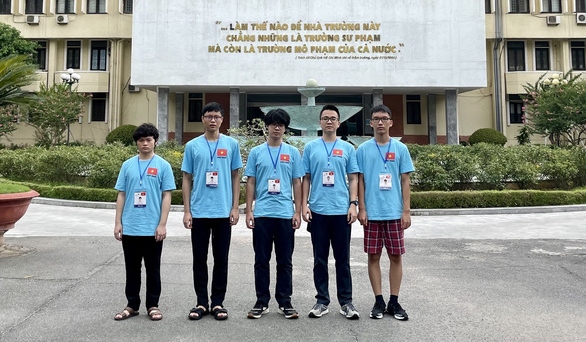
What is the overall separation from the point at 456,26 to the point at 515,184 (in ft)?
40.2

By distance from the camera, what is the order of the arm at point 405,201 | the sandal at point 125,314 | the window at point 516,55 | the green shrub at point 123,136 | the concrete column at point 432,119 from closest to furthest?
the sandal at point 125,314 → the arm at point 405,201 → the green shrub at point 123,136 → the concrete column at point 432,119 → the window at point 516,55

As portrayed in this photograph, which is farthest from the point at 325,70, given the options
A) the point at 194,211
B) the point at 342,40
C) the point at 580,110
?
the point at 194,211

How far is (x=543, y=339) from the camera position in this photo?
311cm

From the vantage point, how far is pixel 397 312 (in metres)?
3.54

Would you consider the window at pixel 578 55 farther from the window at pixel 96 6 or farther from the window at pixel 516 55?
the window at pixel 96 6

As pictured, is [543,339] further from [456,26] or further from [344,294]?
[456,26]

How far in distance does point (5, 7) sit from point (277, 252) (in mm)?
30567

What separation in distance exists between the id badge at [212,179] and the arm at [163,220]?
0.36 meters

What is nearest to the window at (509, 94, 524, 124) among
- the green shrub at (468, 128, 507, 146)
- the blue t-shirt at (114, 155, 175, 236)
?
the green shrub at (468, 128, 507, 146)

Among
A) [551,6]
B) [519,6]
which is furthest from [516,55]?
[551,6]

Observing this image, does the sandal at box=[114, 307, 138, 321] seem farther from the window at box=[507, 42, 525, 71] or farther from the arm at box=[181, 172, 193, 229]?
the window at box=[507, 42, 525, 71]

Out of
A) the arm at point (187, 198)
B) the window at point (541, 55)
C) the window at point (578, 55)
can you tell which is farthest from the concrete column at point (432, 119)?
the arm at point (187, 198)

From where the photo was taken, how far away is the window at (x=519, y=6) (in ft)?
85.0

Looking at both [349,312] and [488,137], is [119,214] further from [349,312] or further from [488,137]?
[488,137]
